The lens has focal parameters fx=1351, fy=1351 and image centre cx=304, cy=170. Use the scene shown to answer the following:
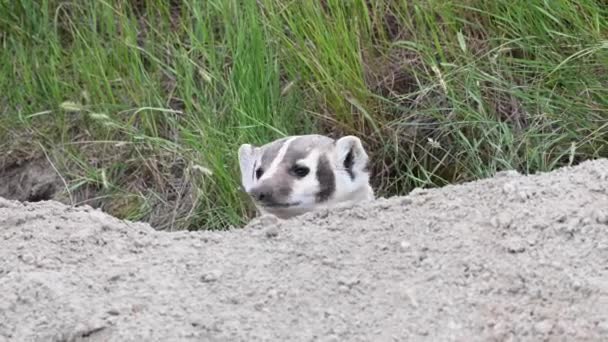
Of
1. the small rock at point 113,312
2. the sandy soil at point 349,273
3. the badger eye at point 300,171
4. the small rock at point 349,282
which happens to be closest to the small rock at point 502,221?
the sandy soil at point 349,273

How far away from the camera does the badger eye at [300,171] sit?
16.6 ft

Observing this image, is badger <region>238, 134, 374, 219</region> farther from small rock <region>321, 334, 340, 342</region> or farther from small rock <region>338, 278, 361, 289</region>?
small rock <region>321, 334, 340, 342</region>

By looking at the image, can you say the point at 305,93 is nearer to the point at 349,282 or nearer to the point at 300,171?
the point at 300,171

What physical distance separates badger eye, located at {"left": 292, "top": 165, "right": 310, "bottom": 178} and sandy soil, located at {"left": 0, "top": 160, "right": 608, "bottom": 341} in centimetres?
74

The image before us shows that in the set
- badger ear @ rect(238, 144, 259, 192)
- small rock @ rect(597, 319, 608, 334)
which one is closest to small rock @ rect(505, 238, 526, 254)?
small rock @ rect(597, 319, 608, 334)

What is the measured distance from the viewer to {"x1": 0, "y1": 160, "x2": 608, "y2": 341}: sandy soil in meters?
3.47

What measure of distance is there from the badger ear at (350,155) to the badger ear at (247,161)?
33 centimetres

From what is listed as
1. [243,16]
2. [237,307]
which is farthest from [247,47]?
[237,307]

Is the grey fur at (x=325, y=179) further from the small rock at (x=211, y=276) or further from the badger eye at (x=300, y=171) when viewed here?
the small rock at (x=211, y=276)

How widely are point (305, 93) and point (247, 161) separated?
88 centimetres

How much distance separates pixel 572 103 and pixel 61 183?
2.66 meters

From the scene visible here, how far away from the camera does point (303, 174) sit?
510 centimetres

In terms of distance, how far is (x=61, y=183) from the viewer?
6832 mm

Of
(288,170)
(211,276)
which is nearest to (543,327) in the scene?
(211,276)
